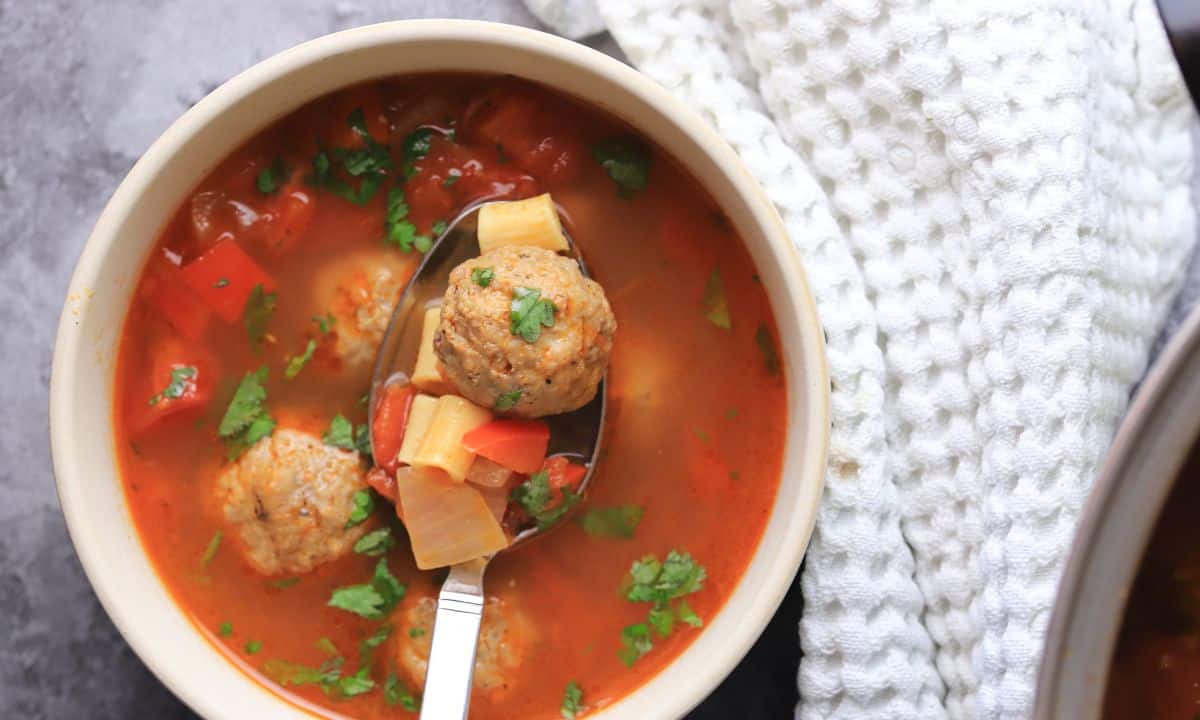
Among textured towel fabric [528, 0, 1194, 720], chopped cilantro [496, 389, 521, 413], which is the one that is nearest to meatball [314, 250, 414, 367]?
chopped cilantro [496, 389, 521, 413]

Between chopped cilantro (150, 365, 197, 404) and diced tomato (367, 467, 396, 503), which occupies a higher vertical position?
chopped cilantro (150, 365, 197, 404)

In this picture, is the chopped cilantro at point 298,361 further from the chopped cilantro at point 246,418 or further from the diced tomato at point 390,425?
the diced tomato at point 390,425

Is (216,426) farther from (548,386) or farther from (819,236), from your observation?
(819,236)

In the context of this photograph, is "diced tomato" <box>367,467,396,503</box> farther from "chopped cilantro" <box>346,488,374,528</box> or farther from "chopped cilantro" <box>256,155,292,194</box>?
"chopped cilantro" <box>256,155,292,194</box>

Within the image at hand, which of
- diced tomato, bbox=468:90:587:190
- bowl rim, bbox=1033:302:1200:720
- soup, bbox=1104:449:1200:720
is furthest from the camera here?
diced tomato, bbox=468:90:587:190

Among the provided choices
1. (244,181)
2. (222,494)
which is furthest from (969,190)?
(222,494)

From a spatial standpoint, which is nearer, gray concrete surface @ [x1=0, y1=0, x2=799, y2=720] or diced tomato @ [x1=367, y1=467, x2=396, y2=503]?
diced tomato @ [x1=367, y1=467, x2=396, y2=503]

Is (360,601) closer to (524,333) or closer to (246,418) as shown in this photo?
(246,418)

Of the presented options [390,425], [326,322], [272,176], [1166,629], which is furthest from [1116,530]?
[272,176]
